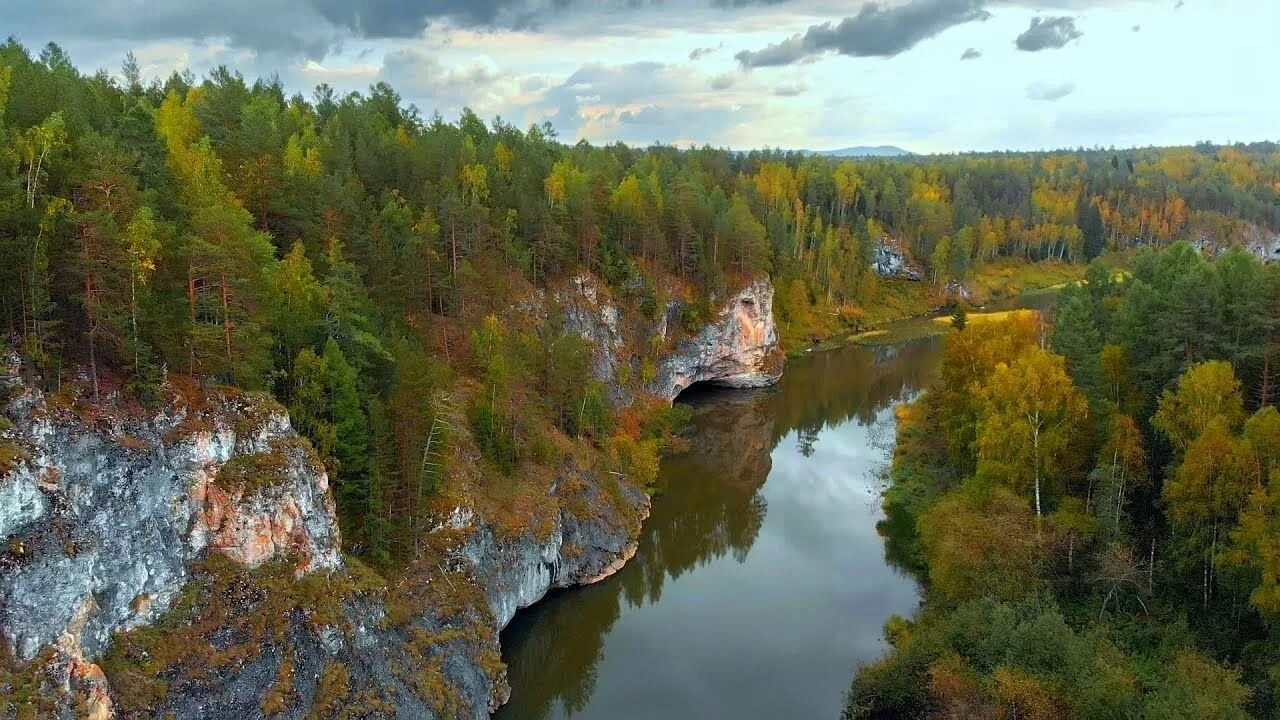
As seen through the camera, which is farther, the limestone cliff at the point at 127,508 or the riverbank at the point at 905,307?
the riverbank at the point at 905,307

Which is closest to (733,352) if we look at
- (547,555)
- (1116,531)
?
(547,555)

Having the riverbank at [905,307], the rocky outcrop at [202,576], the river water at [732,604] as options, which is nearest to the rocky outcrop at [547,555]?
the river water at [732,604]

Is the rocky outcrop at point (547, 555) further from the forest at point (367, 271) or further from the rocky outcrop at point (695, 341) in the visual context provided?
the rocky outcrop at point (695, 341)

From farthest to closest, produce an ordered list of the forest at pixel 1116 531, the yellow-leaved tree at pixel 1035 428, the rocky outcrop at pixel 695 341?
the rocky outcrop at pixel 695 341, the yellow-leaved tree at pixel 1035 428, the forest at pixel 1116 531

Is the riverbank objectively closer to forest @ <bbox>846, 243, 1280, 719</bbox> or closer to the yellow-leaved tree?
forest @ <bbox>846, 243, 1280, 719</bbox>

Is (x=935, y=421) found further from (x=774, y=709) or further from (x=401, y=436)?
(x=401, y=436)

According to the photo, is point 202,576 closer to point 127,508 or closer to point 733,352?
point 127,508

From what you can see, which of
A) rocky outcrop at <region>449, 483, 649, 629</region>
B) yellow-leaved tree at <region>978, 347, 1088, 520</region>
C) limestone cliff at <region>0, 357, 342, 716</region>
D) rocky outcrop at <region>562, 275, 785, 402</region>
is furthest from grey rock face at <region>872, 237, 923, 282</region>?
limestone cliff at <region>0, 357, 342, 716</region>
